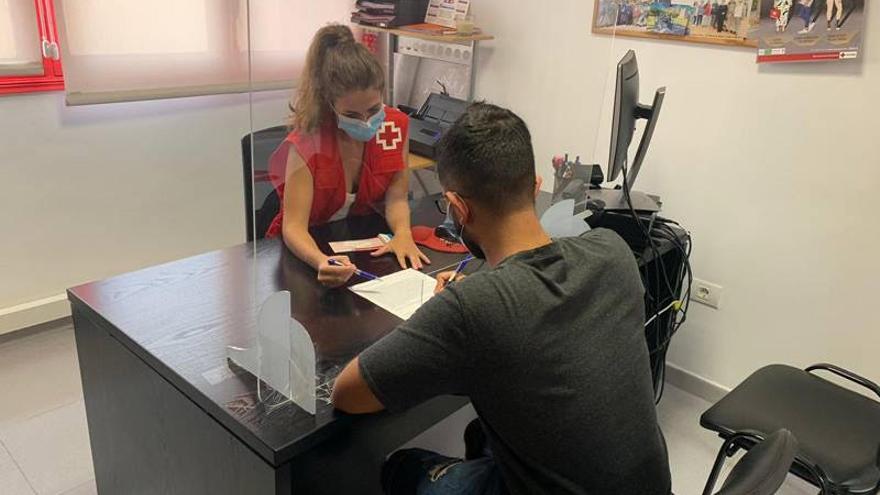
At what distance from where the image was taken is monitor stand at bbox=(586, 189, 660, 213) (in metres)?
2.09

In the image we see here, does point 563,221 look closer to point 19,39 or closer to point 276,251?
point 276,251

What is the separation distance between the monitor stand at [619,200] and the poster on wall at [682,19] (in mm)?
569

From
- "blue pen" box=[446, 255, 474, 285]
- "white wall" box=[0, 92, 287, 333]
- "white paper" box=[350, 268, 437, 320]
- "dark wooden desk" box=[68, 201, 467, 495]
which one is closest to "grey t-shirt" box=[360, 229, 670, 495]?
"dark wooden desk" box=[68, 201, 467, 495]

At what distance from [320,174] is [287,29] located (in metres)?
0.44

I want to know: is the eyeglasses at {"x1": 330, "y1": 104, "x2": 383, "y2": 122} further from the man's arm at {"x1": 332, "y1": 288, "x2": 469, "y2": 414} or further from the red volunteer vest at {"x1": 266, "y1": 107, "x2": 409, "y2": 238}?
the man's arm at {"x1": 332, "y1": 288, "x2": 469, "y2": 414}

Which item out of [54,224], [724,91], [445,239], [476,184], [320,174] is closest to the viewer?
[476,184]

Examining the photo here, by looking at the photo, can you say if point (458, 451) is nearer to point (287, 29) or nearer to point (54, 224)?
point (287, 29)

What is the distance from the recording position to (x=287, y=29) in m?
1.35

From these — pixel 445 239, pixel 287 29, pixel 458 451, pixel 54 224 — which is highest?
pixel 287 29

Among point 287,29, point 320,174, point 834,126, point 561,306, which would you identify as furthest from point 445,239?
point 834,126

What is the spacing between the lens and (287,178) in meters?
1.59

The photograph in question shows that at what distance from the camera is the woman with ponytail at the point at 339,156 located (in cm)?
148

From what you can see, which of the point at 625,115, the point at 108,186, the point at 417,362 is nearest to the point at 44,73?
the point at 108,186

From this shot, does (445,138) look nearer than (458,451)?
Yes
